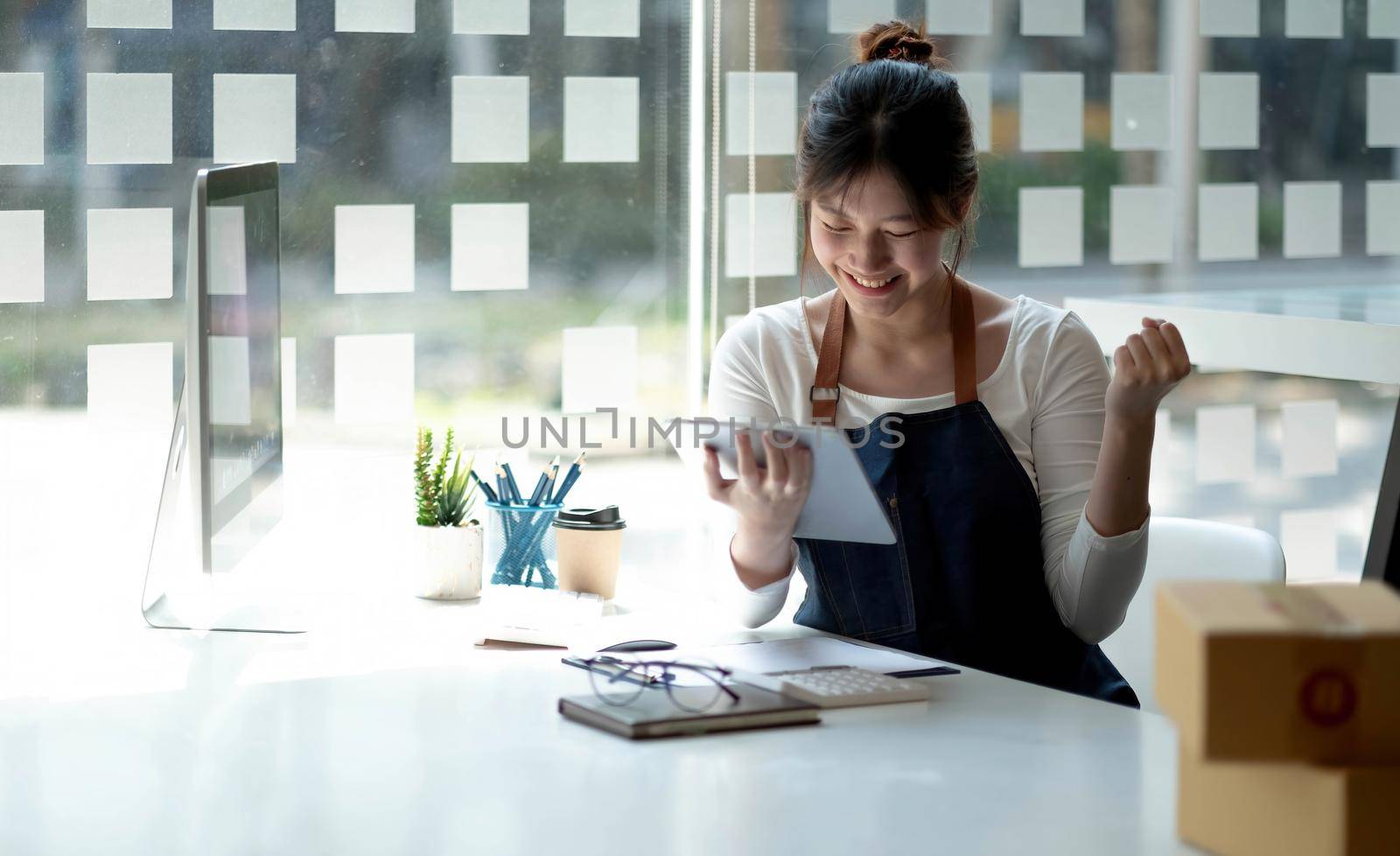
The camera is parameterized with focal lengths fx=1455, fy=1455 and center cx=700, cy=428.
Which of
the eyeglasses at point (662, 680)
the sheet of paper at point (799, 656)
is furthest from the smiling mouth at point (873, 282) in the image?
the eyeglasses at point (662, 680)

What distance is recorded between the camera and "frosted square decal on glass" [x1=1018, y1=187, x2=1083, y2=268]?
2.55 m

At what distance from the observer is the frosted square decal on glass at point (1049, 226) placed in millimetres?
2551

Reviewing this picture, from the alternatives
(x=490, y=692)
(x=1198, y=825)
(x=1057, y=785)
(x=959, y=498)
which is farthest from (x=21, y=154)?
(x=1198, y=825)

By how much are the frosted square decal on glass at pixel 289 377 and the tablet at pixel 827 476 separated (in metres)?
0.76

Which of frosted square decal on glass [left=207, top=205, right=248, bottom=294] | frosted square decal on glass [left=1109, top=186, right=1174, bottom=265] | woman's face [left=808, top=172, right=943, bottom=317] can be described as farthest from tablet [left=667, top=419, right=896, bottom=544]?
frosted square decal on glass [left=1109, top=186, right=1174, bottom=265]

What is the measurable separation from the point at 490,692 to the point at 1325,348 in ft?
3.84

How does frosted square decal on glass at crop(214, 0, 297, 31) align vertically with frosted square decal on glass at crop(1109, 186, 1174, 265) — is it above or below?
above

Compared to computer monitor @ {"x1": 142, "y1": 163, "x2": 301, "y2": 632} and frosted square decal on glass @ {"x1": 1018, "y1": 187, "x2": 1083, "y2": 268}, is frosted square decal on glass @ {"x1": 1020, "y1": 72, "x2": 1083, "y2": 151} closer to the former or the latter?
frosted square decal on glass @ {"x1": 1018, "y1": 187, "x2": 1083, "y2": 268}

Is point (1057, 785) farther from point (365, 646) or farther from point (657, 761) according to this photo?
point (365, 646)

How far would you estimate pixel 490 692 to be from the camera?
4.40 feet

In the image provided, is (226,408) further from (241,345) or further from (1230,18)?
(1230,18)

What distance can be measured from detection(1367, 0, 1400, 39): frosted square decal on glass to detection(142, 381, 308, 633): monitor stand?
2163mm

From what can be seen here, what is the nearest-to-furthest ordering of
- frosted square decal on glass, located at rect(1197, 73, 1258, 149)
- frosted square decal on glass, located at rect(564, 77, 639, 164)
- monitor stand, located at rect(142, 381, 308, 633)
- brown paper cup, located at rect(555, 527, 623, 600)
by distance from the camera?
monitor stand, located at rect(142, 381, 308, 633), brown paper cup, located at rect(555, 527, 623, 600), frosted square decal on glass, located at rect(564, 77, 639, 164), frosted square decal on glass, located at rect(1197, 73, 1258, 149)

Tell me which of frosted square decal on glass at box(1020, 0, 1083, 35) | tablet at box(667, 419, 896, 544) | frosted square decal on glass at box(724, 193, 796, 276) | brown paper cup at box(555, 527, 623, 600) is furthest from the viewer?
frosted square decal on glass at box(1020, 0, 1083, 35)
